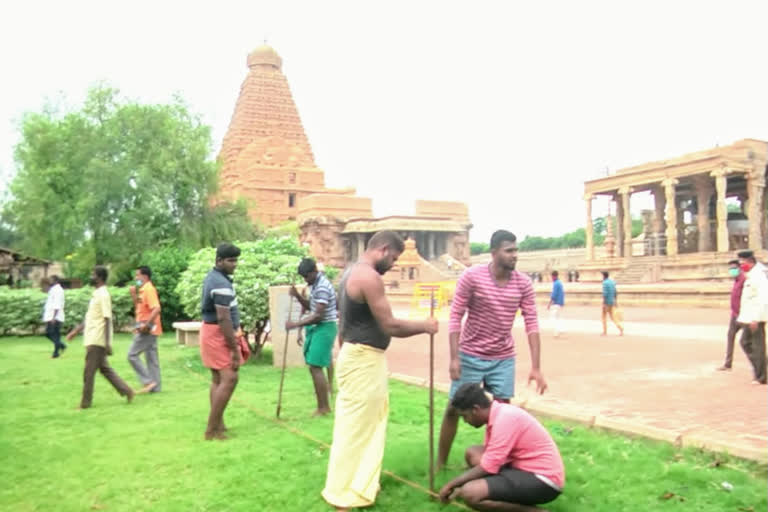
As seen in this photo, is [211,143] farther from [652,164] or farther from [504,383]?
[504,383]

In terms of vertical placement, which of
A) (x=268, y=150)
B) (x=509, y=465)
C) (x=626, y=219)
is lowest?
(x=509, y=465)

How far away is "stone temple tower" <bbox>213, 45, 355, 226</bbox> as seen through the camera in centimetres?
5016

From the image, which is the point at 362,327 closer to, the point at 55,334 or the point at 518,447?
the point at 518,447

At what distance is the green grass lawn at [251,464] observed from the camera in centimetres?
387

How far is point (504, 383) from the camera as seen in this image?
4.26 metres

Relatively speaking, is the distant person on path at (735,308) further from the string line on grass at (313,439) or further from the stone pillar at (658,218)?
the stone pillar at (658,218)

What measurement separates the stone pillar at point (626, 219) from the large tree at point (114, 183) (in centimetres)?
1808

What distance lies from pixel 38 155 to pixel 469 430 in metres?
25.0

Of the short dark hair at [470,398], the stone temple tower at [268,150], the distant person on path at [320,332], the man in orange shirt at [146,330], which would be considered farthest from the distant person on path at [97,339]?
the stone temple tower at [268,150]

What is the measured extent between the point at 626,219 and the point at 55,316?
26.0 metres

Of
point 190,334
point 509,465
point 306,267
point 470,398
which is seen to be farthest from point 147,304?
point 190,334

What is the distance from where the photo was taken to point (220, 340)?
5.38 metres

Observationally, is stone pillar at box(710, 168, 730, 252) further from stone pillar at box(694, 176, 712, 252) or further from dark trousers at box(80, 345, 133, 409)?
dark trousers at box(80, 345, 133, 409)

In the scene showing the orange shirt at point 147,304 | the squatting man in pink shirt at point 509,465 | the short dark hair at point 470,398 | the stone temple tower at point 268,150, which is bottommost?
the squatting man in pink shirt at point 509,465
